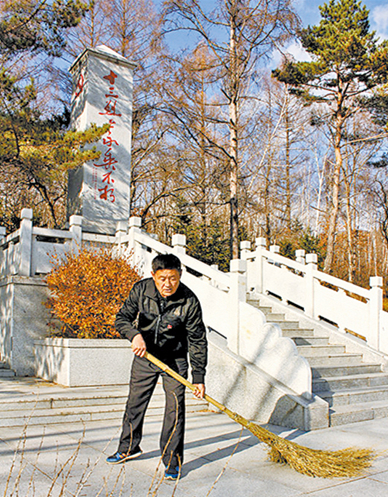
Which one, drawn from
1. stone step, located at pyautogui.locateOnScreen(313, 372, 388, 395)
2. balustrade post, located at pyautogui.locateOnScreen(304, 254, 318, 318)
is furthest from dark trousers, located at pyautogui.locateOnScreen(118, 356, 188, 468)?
balustrade post, located at pyautogui.locateOnScreen(304, 254, 318, 318)

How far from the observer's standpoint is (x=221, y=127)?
72.5 ft

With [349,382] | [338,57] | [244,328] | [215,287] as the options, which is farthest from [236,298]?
[338,57]

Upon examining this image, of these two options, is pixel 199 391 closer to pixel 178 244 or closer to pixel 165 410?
pixel 165 410

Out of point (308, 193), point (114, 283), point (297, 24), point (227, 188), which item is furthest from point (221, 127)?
point (114, 283)

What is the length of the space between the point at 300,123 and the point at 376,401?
19.6 meters

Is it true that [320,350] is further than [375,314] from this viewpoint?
No

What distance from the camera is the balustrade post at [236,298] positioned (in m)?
6.43

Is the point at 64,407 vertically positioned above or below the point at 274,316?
below

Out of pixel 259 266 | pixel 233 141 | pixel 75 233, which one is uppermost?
pixel 233 141

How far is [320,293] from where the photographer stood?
9211mm

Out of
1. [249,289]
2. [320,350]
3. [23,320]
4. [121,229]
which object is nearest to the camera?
[23,320]

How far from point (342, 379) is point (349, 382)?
0.17 meters

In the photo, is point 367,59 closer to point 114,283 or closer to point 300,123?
point 300,123

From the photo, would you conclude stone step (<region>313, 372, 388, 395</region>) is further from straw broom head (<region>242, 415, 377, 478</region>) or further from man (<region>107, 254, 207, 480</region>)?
man (<region>107, 254, 207, 480</region>)
